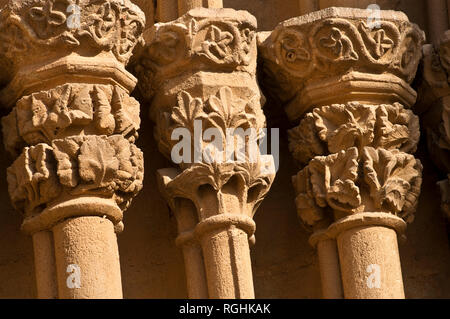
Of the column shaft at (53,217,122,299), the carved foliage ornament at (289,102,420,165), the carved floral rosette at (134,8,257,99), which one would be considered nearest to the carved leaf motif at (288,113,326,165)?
the carved foliage ornament at (289,102,420,165)

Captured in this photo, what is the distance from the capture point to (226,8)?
1007 centimetres

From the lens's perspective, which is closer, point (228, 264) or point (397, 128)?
point (228, 264)

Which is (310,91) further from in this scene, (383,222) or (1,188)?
(1,188)

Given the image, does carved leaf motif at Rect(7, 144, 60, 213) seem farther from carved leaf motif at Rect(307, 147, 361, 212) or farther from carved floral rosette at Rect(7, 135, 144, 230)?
carved leaf motif at Rect(307, 147, 361, 212)

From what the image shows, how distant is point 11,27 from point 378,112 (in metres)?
1.60

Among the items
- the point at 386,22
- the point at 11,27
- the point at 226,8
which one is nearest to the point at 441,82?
the point at 386,22

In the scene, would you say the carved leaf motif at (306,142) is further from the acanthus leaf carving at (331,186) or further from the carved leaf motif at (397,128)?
the carved leaf motif at (397,128)

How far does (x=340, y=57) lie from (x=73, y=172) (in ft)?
4.26

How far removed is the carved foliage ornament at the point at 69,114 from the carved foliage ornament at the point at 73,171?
62 mm

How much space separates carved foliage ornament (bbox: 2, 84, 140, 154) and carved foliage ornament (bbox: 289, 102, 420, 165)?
806mm

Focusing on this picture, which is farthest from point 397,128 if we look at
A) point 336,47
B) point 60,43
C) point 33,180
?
point 33,180

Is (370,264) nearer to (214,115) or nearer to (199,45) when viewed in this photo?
(214,115)

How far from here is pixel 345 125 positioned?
32.6 feet

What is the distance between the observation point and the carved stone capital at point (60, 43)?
379 inches
